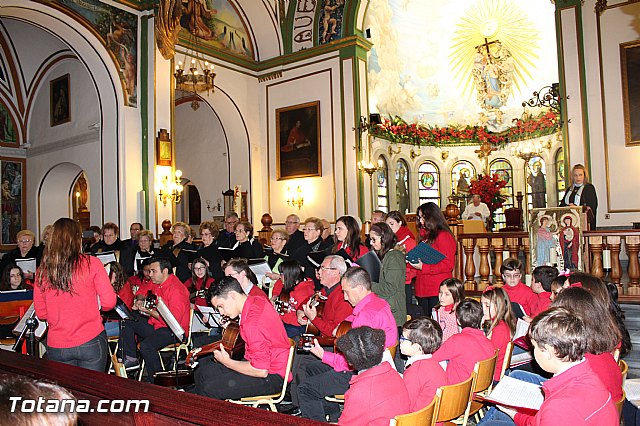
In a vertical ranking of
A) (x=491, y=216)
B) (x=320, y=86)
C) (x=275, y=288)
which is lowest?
(x=275, y=288)

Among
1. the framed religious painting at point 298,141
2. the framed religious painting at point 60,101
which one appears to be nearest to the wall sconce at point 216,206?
the framed religious painting at point 298,141

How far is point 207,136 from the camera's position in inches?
729

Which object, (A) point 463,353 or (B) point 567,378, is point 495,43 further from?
(B) point 567,378

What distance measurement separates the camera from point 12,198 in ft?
56.0

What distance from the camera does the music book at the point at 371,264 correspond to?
19.1 feet

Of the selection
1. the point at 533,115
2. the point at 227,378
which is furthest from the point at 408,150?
the point at 227,378

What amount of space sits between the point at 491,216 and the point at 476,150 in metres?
4.94

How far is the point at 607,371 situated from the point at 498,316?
1.62 metres

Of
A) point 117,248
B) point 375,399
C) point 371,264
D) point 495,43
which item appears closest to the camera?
point 375,399

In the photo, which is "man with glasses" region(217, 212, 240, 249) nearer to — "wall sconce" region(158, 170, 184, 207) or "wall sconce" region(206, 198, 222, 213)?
"wall sconce" region(158, 170, 184, 207)

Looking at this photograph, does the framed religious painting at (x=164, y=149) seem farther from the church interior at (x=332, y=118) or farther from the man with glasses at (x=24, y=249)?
the man with glasses at (x=24, y=249)

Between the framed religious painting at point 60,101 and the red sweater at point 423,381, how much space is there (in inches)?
584

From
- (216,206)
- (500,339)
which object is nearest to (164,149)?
(216,206)

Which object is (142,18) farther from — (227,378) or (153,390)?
(153,390)
